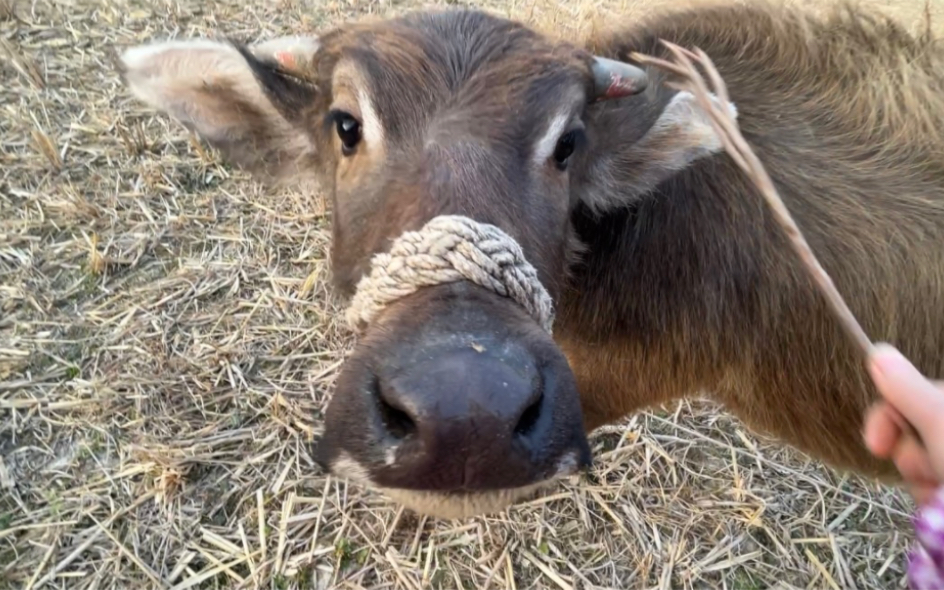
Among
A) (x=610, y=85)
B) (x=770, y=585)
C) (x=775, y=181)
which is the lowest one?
(x=770, y=585)

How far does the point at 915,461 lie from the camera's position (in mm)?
1313

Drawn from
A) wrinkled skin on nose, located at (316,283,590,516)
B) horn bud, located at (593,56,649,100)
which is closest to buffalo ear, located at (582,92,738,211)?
horn bud, located at (593,56,649,100)

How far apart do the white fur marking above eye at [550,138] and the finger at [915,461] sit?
4.69 feet

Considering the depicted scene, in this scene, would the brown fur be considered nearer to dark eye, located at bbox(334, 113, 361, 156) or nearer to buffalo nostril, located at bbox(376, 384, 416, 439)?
dark eye, located at bbox(334, 113, 361, 156)

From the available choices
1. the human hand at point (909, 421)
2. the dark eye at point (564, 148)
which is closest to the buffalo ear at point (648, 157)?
the dark eye at point (564, 148)

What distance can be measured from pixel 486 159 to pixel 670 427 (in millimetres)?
2710

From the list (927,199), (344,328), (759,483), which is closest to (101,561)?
(344,328)

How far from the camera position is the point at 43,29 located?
6168 millimetres

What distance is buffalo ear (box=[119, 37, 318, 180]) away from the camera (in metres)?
2.90

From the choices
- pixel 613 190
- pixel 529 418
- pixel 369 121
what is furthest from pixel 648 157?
pixel 529 418

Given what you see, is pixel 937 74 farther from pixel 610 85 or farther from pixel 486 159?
pixel 486 159

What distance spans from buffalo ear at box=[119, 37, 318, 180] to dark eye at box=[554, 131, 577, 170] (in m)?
1.13

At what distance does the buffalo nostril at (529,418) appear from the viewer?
175 cm

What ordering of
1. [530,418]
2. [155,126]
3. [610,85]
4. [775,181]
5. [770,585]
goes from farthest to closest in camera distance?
[155,126] < [770,585] < [775,181] < [610,85] < [530,418]
